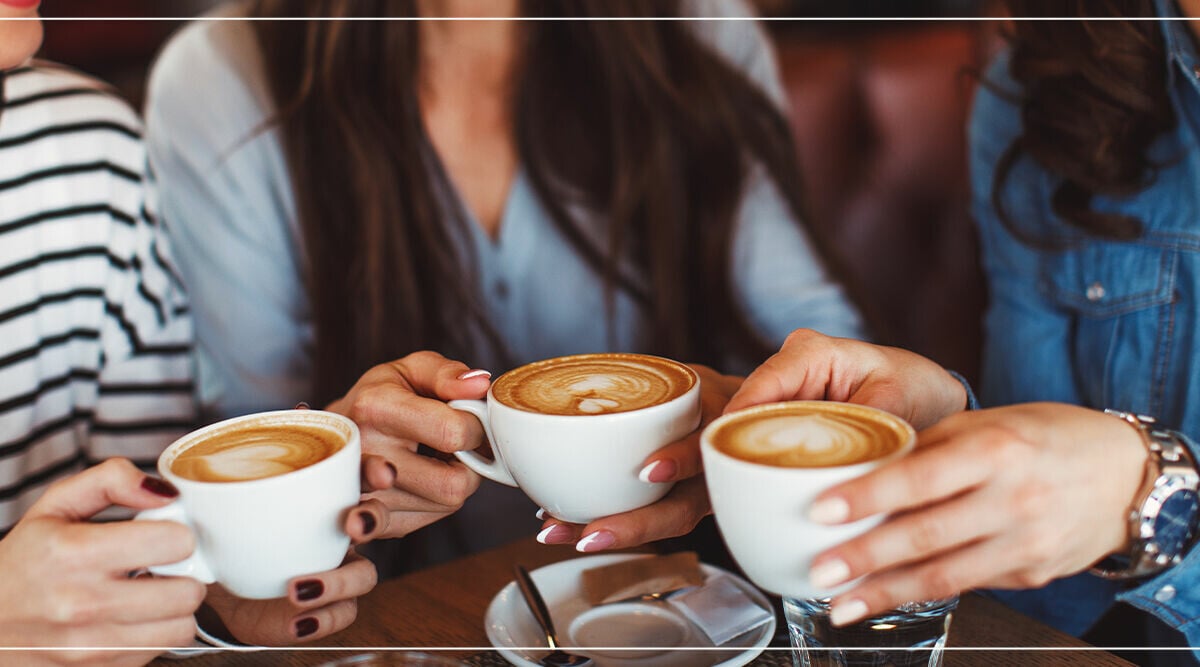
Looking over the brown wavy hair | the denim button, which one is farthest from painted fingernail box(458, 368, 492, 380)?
the brown wavy hair

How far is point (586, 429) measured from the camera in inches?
22.0

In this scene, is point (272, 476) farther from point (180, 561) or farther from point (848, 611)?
point (848, 611)

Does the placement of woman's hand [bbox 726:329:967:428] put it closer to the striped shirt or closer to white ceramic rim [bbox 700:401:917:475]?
white ceramic rim [bbox 700:401:917:475]

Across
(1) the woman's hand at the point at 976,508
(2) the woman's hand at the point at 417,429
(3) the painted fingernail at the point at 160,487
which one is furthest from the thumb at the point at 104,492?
(1) the woman's hand at the point at 976,508

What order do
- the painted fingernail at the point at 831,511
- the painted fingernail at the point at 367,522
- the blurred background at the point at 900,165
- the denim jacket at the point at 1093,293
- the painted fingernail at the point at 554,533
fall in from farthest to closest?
1. the blurred background at the point at 900,165
2. the denim jacket at the point at 1093,293
3. the painted fingernail at the point at 554,533
4. the painted fingernail at the point at 367,522
5. the painted fingernail at the point at 831,511

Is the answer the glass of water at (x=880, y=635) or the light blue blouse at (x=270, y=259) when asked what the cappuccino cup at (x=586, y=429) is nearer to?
A: the glass of water at (x=880, y=635)

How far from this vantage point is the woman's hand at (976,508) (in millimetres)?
472

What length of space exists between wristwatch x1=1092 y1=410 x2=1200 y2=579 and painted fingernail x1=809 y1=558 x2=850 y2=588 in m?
0.23

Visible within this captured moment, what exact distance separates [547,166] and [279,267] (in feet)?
1.16

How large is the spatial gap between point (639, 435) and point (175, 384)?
712 mm

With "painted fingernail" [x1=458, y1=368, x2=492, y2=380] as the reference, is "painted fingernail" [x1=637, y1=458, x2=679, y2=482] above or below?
below

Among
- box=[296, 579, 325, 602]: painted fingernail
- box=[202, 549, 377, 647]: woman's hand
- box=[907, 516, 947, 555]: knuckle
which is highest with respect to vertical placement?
box=[907, 516, 947, 555]: knuckle

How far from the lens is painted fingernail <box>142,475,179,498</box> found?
21.0 inches

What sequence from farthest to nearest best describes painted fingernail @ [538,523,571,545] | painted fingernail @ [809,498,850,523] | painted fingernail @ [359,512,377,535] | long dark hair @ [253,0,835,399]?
long dark hair @ [253,0,835,399], painted fingernail @ [538,523,571,545], painted fingernail @ [359,512,377,535], painted fingernail @ [809,498,850,523]
